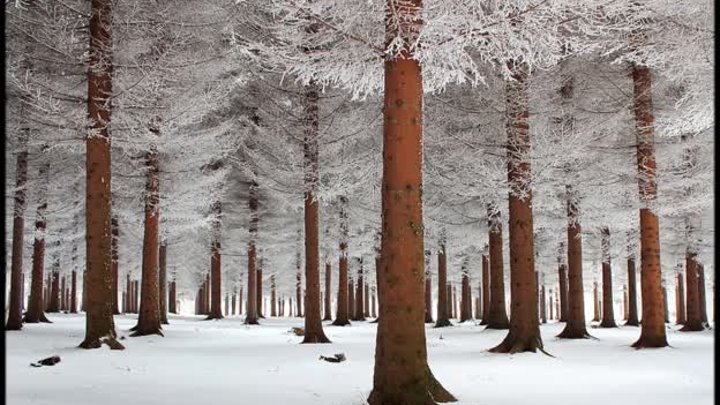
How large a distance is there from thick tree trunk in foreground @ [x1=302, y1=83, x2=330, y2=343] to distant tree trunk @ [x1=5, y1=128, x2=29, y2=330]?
641cm

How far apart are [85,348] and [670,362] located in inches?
387

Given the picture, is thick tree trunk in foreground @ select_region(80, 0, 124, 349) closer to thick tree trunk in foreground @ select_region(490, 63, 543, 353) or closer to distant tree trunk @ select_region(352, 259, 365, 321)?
thick tree trunk in foreground @ select_region(490, 63, 543, 353)

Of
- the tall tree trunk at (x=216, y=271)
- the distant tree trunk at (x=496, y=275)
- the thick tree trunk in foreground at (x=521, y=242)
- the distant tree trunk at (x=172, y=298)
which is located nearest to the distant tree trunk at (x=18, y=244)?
the tall tree trunk at (x=216, y=271)

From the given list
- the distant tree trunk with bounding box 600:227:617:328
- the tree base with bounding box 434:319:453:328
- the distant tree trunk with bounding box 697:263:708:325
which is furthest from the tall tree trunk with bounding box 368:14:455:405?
the distant tree trunk with bounding box 697:263:708:325

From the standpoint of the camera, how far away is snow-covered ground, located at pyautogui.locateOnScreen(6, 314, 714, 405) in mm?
6613

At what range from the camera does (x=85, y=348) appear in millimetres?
10531

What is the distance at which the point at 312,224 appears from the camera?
13680mm

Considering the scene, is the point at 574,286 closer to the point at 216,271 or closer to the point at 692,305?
the point at 692,305

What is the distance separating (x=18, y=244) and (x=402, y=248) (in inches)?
483

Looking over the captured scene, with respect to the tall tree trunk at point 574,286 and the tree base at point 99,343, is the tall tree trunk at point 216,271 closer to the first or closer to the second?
the tree base at point 99,343

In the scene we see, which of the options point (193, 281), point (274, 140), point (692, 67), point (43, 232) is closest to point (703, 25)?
point (692, 67)

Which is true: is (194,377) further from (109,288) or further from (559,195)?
(559,195)

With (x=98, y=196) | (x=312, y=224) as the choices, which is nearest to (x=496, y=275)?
(x=312, y=224)

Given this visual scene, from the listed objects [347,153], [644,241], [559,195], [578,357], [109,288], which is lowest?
[578,357]
